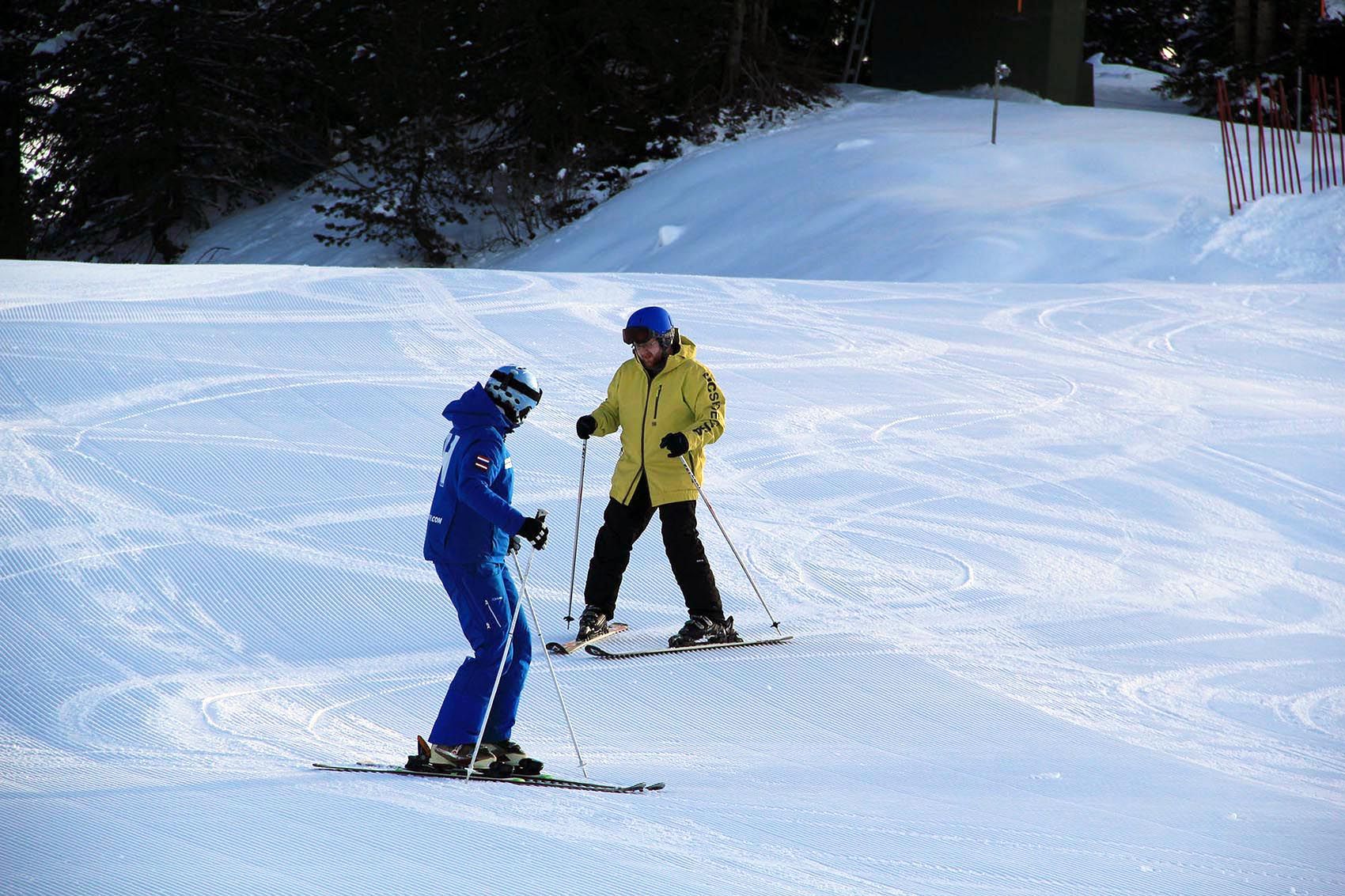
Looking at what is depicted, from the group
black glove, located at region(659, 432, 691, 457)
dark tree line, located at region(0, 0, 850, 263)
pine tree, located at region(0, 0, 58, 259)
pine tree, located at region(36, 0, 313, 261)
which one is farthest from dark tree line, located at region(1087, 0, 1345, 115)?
pine tree, located at region(0, 0, 58, 259)

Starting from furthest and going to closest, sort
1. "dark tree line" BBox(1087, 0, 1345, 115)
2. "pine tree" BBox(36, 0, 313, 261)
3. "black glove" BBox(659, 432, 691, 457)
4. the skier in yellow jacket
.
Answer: "pine tree" BBox(36, 0, 313, 261) → "dark tree line" BBox(1087, 0, 1345, 115) → the skier in yellow jacket → "black glove" BBox(659, 432, 691, 457)

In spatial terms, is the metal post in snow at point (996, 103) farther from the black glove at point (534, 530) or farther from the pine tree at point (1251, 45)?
the black glove at point (534, 530)

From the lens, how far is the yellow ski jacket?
247 inches

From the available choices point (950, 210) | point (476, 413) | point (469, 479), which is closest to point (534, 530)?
point (469, 479)

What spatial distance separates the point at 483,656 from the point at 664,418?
1.99 meters

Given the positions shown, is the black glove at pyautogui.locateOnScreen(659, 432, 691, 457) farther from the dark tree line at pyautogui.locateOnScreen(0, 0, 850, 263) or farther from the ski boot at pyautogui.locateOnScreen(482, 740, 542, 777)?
the dark tree line at pyautogui.locateOnScreen(0, 0, 850, 263)

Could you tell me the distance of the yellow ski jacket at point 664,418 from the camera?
6270 mm

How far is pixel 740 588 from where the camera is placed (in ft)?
24.5

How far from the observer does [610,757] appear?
5.14 metres

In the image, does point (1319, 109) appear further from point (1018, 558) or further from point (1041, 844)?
point (1041, 844)

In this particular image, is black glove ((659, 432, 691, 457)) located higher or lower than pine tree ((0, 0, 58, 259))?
lower

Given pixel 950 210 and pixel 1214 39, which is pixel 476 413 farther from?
pixel 1214 39

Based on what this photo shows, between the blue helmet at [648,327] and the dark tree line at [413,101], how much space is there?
17961 mm

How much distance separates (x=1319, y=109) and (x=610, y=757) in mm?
22238
